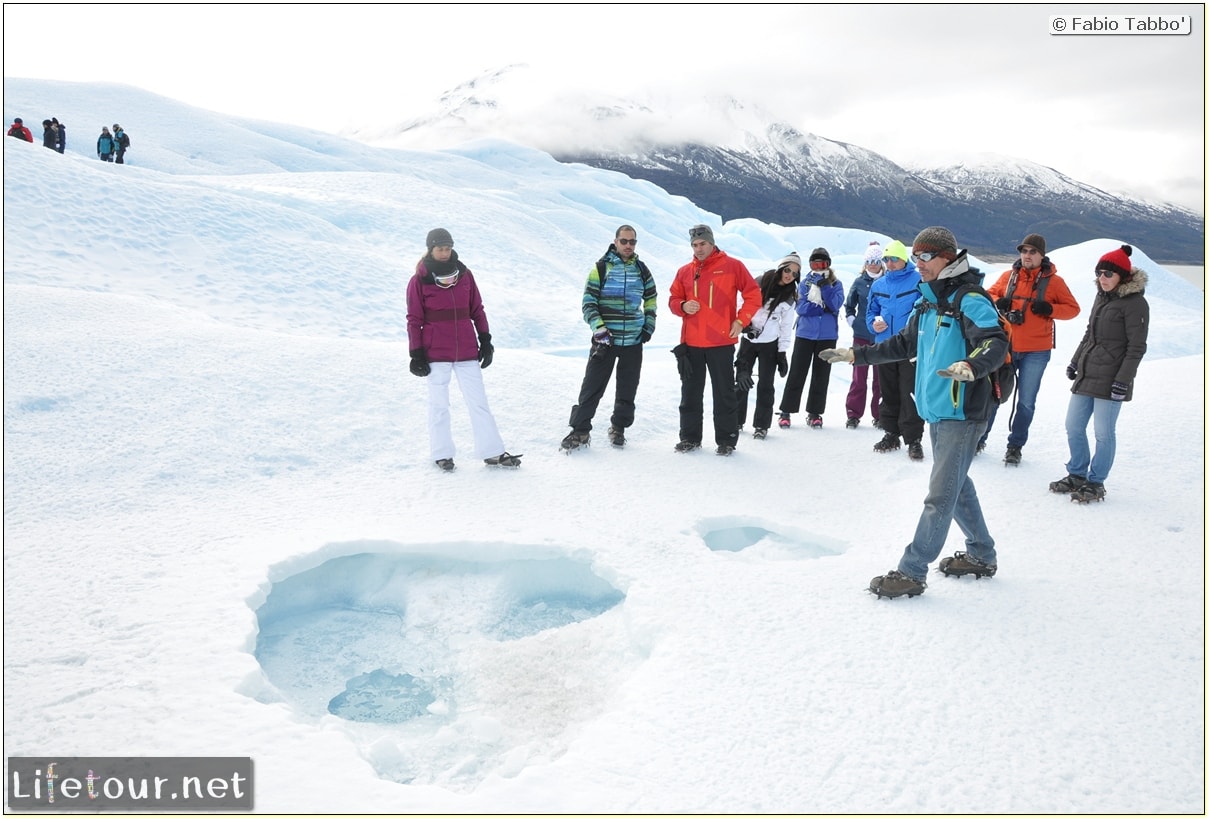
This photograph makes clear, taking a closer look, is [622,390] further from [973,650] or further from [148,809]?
[148,809]

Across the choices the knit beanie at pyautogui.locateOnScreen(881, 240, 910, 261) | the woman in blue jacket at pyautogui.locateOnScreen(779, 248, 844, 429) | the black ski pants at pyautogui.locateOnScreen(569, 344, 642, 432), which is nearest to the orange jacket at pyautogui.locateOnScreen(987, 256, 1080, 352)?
the knit beanie at pyautogui.locateOnScreen(881, 240, 910, 261)

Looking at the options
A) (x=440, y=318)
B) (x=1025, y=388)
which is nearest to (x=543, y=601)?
(x=440, y=318)

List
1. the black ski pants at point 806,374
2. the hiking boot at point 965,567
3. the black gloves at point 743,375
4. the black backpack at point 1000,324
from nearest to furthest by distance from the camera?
the black backpack at point 1000,324 → the hiking boot at point 965,567 → the black gloves at point 743,375 → the black ski pants at point 806,374

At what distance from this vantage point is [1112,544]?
4223 mm

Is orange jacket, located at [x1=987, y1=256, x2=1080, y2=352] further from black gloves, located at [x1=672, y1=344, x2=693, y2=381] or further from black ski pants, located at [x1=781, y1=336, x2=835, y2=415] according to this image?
black gloves, located at [x1=672, y1=344, x2=693, y2=381]

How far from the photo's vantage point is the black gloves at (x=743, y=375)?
6.78 metres

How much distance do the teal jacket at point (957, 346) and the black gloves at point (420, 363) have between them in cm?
324

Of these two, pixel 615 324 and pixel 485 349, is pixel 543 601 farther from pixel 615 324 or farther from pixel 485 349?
pixel 615 324

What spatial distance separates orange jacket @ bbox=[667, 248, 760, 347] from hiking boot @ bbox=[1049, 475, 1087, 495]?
240cm

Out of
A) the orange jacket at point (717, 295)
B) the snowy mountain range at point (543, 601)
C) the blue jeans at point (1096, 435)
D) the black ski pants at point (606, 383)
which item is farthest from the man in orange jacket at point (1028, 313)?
the black ski pants at point (606, 383)

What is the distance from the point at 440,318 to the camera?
17.5 ft

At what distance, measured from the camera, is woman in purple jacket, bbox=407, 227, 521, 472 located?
5.29 metres

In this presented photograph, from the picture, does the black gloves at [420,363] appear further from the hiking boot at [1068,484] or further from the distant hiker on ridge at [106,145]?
the distant hiker on ridge at [106,145]

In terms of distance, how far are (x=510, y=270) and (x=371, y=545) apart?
12009 millimetres
